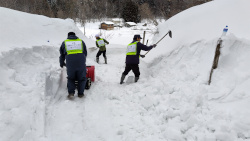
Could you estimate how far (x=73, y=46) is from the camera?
3.62 metres

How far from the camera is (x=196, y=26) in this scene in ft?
17.2

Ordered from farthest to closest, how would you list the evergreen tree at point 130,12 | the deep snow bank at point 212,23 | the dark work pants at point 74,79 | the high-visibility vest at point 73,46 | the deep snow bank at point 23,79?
the evergreen tree at point 130,12, the deep snow bank at point 212,23, the dark work pants at point 74,79, the high-visibility vest at point 73,46, the deep snow bank at point 23,79

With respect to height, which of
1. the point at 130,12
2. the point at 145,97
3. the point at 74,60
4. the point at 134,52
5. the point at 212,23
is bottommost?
the point at 145,97

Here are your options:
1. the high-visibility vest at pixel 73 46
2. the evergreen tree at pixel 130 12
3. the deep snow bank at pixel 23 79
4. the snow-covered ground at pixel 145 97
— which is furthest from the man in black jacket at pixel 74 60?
the evergreen tree at pixel 130 12

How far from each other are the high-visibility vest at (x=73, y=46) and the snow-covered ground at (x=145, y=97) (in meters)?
0.94

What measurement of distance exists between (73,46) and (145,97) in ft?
6.64

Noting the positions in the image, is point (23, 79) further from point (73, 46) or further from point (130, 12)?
point (130, 12)

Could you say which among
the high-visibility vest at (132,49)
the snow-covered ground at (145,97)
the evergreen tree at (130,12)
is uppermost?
the evergreen tree at (130,12)

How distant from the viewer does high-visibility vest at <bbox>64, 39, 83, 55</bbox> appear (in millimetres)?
3600

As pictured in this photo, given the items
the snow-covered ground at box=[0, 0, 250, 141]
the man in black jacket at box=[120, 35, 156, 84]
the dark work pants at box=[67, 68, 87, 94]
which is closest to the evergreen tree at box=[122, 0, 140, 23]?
the snow-covered ground at box=[0, 0, 250, 141]

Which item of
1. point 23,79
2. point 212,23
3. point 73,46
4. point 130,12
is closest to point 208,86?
point 212,23

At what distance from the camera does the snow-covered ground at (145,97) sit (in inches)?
96.7

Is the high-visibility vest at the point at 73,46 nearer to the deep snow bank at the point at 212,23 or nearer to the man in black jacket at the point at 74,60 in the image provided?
the man in black jacket at the point at 74,60

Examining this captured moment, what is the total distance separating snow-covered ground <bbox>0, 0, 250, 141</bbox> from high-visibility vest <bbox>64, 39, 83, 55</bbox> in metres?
0.94
